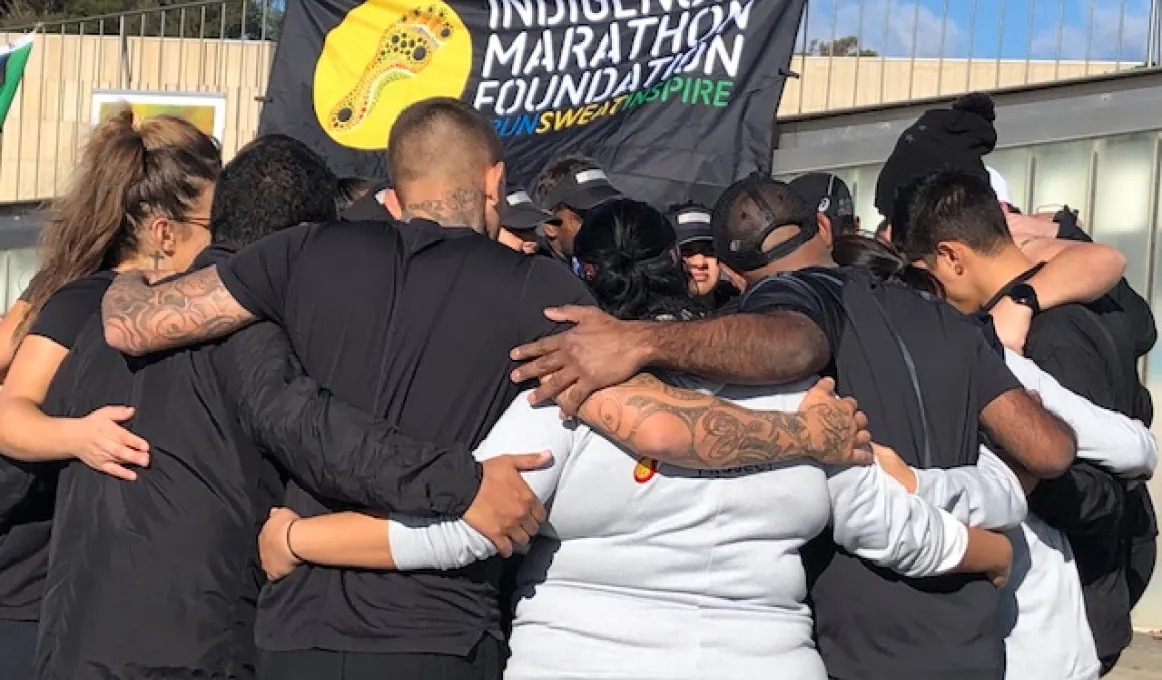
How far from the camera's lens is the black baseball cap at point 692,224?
19.0 ft

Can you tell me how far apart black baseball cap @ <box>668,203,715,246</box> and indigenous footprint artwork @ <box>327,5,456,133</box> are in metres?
4.01

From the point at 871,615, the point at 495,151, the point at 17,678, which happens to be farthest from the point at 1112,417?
the point at 17,678

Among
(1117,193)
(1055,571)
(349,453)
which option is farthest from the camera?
(1117,193)

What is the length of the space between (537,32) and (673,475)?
684 cm

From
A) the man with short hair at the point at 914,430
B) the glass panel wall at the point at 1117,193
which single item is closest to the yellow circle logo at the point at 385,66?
the glass panel wall at the point at 1117,193

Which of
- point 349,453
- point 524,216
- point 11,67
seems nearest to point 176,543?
point 349,453

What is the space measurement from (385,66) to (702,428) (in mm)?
7266

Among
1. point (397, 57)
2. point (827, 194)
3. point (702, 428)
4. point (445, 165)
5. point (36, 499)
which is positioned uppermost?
point (397, 57)

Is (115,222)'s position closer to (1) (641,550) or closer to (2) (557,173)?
(1) (641,550)

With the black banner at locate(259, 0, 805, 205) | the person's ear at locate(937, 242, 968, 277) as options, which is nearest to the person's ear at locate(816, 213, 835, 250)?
the person's ear at locate(937, 242, 968, 277)

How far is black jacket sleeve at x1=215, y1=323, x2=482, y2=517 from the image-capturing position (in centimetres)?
280

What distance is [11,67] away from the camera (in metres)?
13.1

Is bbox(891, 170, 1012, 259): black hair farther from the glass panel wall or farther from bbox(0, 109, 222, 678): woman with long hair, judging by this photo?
the glass panel wall

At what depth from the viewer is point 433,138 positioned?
3111mm
